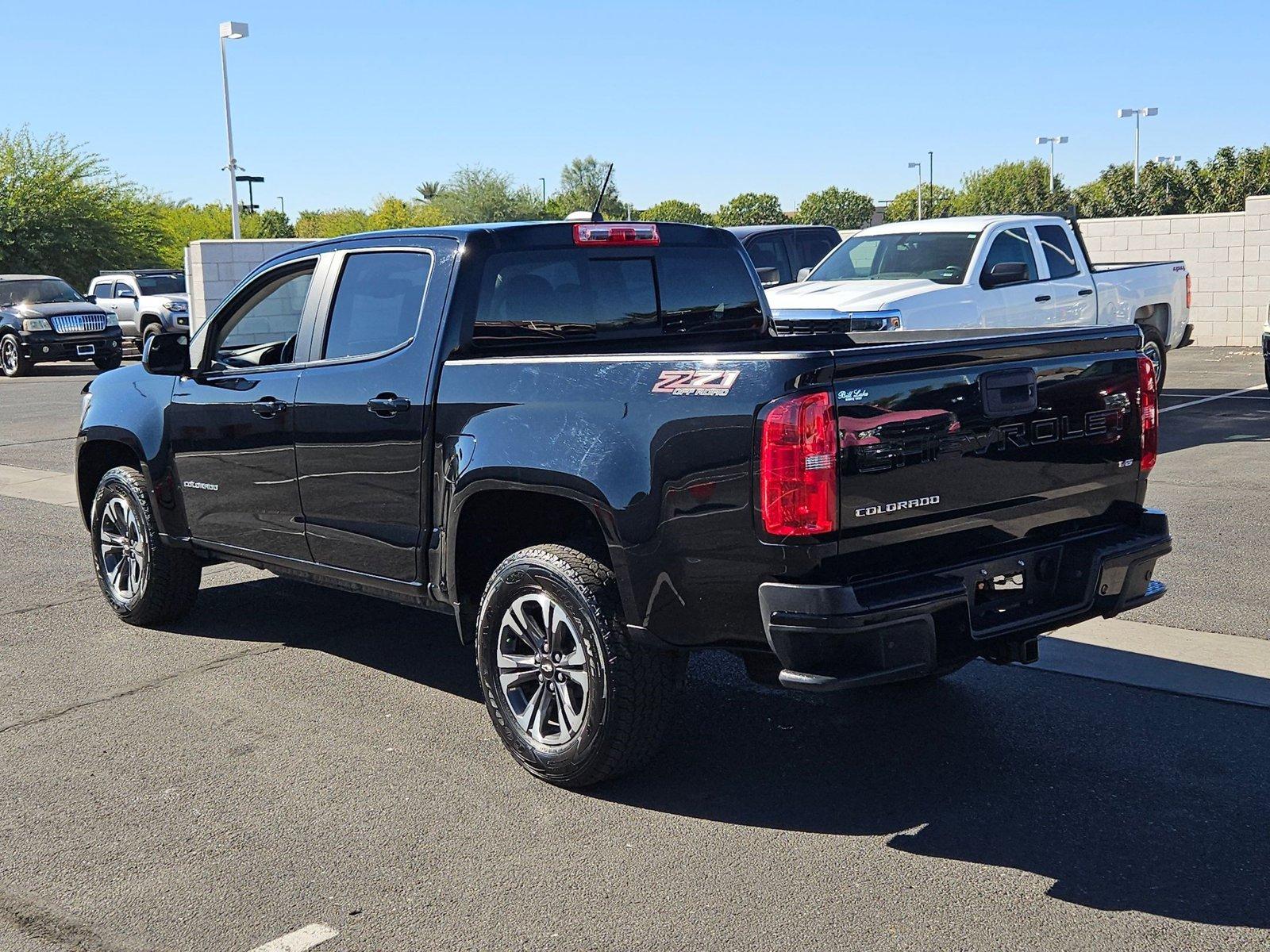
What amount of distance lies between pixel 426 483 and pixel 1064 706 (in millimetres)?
2619

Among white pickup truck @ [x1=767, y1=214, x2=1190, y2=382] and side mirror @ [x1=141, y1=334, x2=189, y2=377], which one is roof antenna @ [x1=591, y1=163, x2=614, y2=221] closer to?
side mirror @ [x1=141, y1=334, x2=189, y2=377]

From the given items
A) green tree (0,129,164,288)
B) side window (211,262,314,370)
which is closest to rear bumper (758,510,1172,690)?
side window (211,262,314,370)

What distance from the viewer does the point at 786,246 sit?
18000 millimetres

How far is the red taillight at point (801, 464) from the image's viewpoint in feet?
12.6

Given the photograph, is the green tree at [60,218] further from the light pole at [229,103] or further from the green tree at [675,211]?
the green tree at [675,211]

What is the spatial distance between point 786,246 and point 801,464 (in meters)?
14.5

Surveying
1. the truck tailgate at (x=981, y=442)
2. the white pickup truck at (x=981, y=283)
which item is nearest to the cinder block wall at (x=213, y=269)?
the white pickup truck at (x=981, y=283)

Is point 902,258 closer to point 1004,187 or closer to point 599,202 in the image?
point 599,202

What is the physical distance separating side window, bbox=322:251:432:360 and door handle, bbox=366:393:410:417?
0.22 m

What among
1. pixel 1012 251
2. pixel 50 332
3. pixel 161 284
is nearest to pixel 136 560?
pixel 1012 251

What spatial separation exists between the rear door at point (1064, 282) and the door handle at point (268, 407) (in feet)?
30.0

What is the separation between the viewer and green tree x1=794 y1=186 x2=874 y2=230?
121 metres

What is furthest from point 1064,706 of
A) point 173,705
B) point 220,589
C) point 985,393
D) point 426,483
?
point 220,589

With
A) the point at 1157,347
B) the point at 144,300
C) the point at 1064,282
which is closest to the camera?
the point at 1064,282
